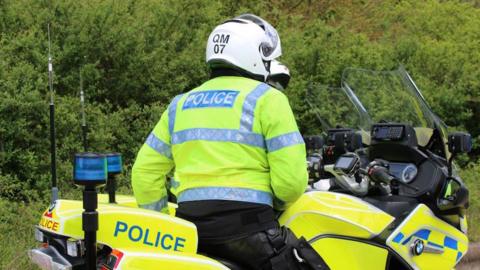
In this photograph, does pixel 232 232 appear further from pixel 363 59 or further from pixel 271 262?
pixel 363 59

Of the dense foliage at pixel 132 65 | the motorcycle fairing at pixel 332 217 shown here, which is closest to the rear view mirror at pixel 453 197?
→ the motorcycle fairing at pixel 332 217

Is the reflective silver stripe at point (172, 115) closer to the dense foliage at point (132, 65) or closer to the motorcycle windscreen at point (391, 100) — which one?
the motorcycle windscreen at point (391, 100)

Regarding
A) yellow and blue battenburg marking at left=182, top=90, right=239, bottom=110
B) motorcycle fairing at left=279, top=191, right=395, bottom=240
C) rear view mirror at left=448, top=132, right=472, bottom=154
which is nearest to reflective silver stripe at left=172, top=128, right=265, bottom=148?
yellow and blue battenburg marking at left=182, top=90, right=239, bottom=110

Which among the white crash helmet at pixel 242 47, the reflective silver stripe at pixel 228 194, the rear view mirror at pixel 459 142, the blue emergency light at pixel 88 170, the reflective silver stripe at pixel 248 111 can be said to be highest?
the white crash helmet at pixel 242 47

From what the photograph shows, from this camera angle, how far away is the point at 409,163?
15.1 ft

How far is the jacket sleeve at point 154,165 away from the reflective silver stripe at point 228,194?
35cm

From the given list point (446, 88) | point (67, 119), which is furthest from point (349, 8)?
point (67, 119)

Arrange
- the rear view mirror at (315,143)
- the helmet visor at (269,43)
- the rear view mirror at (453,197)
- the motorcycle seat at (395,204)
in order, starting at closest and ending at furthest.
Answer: the helmet visor at (269,43) < the motorcycle seat at (395,204) < the rear view mirror at (453,197) < the rear view mirror at (315,143)

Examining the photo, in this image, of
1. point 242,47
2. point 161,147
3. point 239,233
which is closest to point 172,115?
point 161,147

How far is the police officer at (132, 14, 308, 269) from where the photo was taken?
3305mm

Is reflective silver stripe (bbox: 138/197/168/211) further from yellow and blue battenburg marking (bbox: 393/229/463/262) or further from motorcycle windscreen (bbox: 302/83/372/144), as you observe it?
motorcycle windscreen (bbox: 302/83/372/144)

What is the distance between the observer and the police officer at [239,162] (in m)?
3.30

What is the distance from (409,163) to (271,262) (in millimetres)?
1668

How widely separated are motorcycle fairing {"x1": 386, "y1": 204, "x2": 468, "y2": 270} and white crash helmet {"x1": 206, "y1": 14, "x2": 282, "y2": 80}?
1395 millimetres
